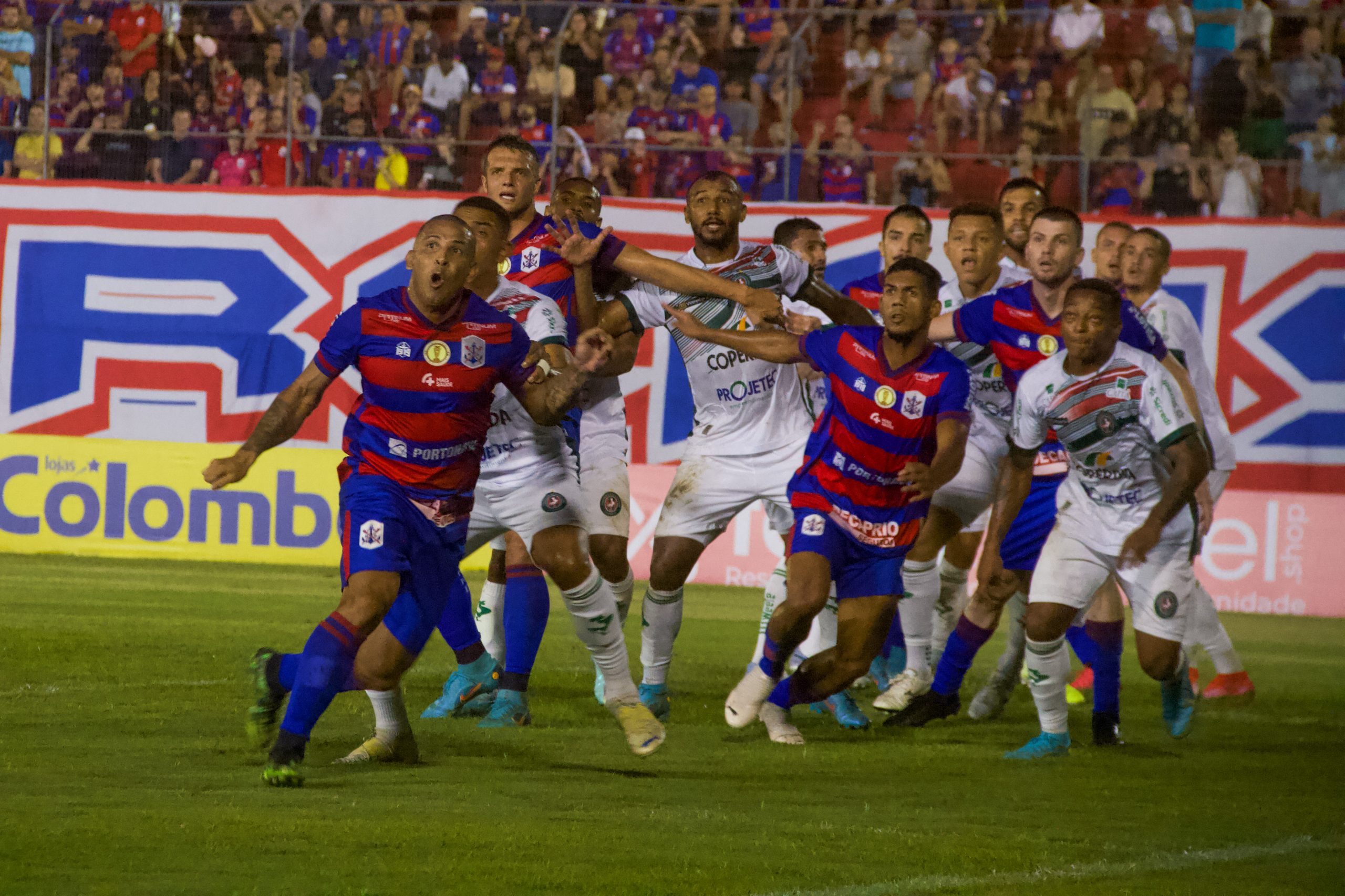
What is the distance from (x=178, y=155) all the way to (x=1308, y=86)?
971 cm

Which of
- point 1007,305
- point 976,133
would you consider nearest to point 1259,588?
point 976,133

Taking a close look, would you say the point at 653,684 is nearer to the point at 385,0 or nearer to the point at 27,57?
the point at 385,0

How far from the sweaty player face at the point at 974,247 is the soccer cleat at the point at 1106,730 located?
2.52m

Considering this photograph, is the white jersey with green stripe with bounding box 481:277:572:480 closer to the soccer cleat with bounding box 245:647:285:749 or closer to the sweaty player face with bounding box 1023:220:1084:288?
the soccer cleat with bounding box 245:647:285:749

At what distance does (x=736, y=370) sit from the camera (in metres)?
7.95

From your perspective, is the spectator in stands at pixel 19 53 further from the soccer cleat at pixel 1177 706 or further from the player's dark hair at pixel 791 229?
the soccer cleat at pixel 1177 706

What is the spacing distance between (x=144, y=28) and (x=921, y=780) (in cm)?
1083

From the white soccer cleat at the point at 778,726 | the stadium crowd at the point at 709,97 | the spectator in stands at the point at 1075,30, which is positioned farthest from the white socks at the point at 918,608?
the spectator in stands at the point at 1075,30

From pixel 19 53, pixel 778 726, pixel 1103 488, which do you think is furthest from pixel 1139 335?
pixel 19 53

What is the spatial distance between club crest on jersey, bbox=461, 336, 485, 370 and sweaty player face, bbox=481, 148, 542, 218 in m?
1.56

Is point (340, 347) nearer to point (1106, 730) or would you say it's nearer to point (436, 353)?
point (436, 353)

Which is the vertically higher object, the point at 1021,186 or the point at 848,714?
the point at 1021,186

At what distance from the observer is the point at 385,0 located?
14.2 meters

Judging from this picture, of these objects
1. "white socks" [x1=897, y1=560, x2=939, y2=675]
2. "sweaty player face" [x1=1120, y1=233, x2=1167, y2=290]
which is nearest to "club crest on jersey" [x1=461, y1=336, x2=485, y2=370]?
"white socks" [x1=897, y1=560, x2=939, y2=675]
